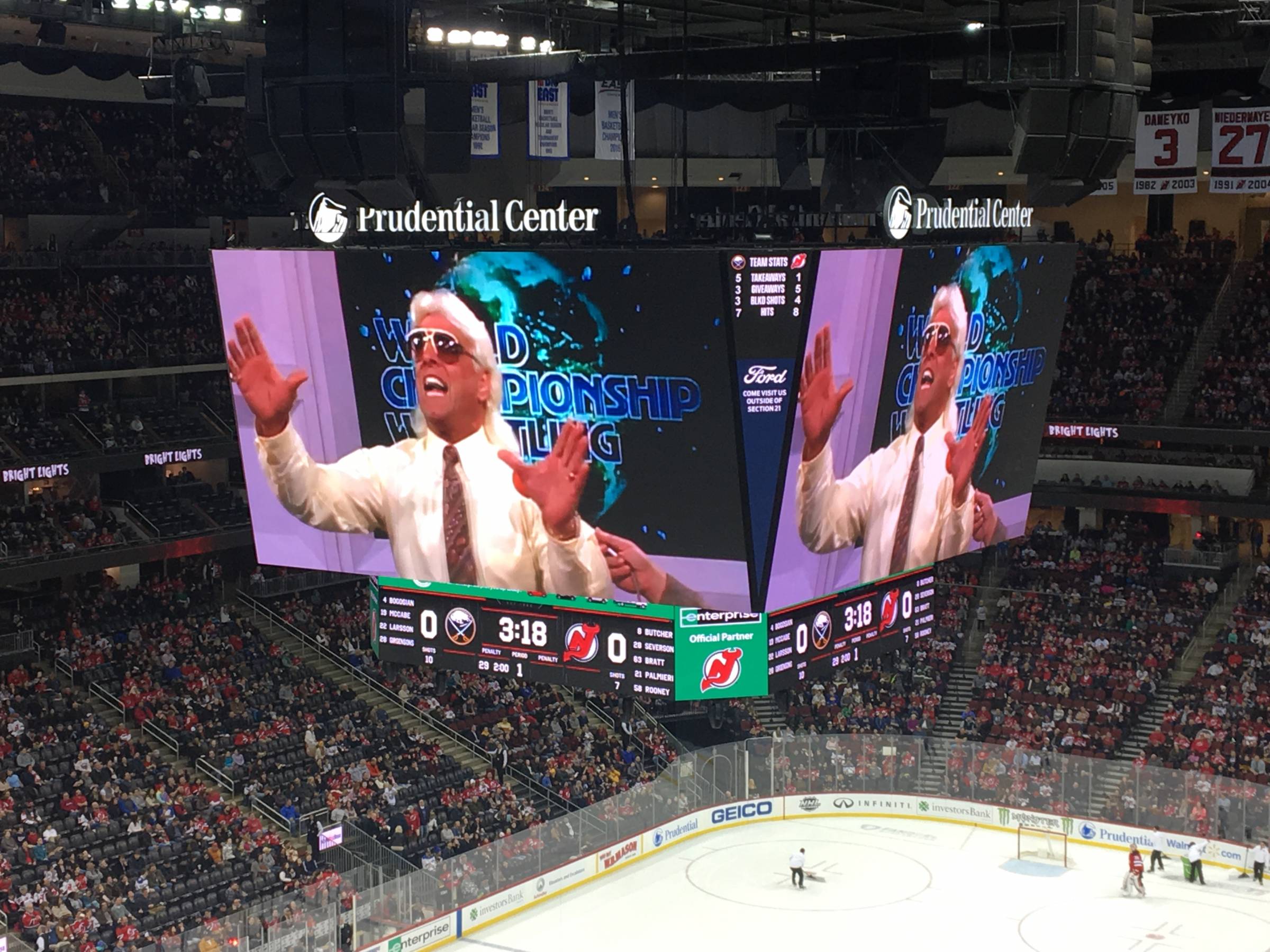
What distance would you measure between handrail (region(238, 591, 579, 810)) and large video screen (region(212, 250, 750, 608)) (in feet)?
40.5

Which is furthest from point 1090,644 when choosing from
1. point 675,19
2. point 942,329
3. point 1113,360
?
point 942,329

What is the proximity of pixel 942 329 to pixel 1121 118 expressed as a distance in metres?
5.13

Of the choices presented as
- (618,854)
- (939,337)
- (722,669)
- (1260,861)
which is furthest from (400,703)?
(939,337)

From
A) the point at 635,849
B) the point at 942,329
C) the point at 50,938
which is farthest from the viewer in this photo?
the point at 635,849

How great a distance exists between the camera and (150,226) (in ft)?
125

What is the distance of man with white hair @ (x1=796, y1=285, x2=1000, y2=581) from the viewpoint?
1978 cm

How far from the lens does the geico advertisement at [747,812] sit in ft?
107

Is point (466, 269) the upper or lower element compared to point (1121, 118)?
lower

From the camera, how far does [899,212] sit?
1969cm

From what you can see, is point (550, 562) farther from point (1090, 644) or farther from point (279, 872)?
point (1090, 644)

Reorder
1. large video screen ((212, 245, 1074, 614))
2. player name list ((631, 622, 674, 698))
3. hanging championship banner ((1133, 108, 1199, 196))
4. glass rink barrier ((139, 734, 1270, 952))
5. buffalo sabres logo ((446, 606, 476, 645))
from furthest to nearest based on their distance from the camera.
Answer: hanging championship banner ((1133, 108, 1199, 196))
glass rink barrier ((139, 734, 1270, 952))
buffalo sabres logo ((446, 606, 476, 645))
player name list ((631, 622, 674, 698))
large video screen ((212, 245, 1074, 614))

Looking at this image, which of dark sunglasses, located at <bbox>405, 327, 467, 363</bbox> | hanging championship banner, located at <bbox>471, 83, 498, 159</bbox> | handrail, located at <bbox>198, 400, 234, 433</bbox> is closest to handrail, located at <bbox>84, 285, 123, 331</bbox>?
handrail, located at <bbox>198, 400, 234, 433</bbox>

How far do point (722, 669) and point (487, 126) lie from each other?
9461 mm

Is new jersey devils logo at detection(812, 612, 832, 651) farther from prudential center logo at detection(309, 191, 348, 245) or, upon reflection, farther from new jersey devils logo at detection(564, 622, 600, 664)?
prudential center logo at detection(309, 191, 348, 245)
